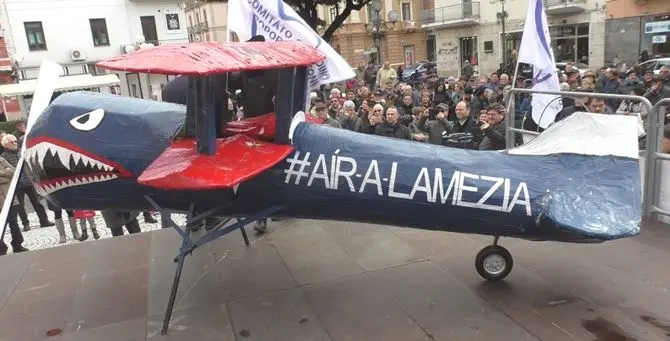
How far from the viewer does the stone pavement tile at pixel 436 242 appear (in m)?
5.67

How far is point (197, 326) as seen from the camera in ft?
14.7

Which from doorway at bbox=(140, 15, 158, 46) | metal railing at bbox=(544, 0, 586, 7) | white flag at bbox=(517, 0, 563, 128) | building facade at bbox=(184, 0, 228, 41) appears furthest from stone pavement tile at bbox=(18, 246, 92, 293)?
building facade at bbox=(184, 0, 228, 41)

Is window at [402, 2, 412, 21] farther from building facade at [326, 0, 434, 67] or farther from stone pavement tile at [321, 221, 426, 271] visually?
stone pavement tile at [321, 221, 426, 271]

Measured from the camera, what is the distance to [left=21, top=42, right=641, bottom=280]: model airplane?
4.06m

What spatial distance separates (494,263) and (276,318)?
6.59 feet

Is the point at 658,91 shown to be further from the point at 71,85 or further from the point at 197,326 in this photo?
the point at 71,85

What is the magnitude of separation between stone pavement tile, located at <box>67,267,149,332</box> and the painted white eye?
1642 mm

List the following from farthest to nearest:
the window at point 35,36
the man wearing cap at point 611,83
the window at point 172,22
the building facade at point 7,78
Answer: the window at point 172,22 → the window at point 35,36 → the building facade at point 7,78 → the man wearing cap at point 611,83

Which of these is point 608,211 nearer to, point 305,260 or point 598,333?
point 598,333

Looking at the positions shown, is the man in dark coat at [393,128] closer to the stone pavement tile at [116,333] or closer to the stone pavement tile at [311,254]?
the stone pavement tile at [311,254]

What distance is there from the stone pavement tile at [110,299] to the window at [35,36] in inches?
1381

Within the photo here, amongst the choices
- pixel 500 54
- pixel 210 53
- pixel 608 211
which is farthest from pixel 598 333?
pixel 500 54

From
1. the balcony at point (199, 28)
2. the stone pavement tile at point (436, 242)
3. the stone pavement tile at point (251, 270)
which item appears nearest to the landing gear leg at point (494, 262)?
the stone pavement tile at point (436, 242)

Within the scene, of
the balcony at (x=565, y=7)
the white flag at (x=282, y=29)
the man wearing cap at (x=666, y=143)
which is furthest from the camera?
the balcony at (x=565, y=7)
